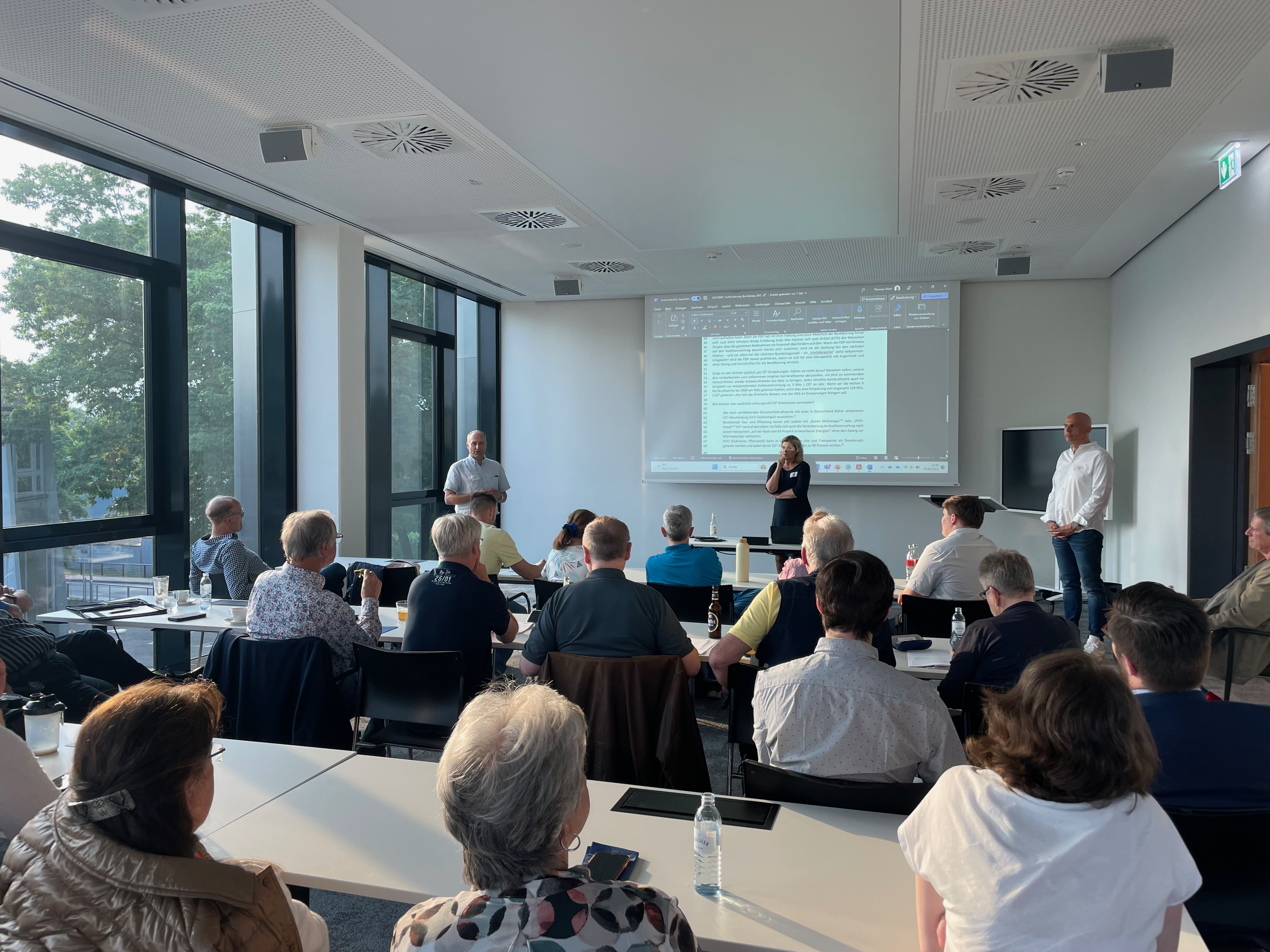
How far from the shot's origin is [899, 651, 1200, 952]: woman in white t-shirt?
46.5 inches

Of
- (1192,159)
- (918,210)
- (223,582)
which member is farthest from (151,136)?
(1192,159)

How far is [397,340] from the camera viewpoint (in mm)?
7895

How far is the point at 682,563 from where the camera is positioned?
170 inches

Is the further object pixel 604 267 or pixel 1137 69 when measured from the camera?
pixel 604 267

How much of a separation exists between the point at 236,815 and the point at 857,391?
7.28 m

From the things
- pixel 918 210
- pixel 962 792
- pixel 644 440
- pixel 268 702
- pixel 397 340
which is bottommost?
pixel 268 702

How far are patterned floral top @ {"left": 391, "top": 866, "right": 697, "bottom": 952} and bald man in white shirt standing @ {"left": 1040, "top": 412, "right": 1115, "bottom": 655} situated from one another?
595cm

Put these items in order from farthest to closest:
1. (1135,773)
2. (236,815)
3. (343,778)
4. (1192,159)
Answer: (1192,159) → (343,778) → (236,815) → (1135,773)

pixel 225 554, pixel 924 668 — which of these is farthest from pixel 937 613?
pixel 225 554

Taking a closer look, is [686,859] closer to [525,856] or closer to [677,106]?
[525,856]

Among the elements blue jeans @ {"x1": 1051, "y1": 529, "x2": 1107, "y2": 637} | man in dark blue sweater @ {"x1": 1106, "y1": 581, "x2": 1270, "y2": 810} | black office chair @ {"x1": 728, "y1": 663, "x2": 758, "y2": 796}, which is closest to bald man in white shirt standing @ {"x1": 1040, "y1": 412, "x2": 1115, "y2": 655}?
blue jeans @ {"x1": 1051, "y1": 529, "x2": 1107, "y2": 637}

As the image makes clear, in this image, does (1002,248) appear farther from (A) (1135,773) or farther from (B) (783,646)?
(A) (1135,773)

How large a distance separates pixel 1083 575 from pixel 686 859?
583cm

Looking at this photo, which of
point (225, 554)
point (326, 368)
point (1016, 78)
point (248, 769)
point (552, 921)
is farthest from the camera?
point (326, 368)
